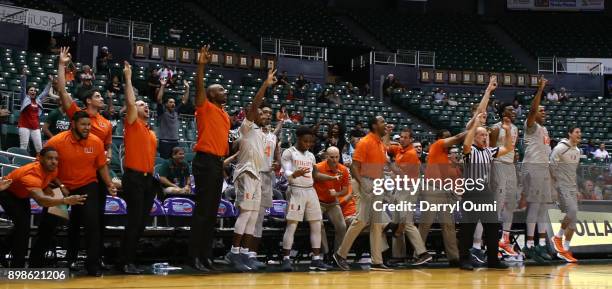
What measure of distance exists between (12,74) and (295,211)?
36.2 feet

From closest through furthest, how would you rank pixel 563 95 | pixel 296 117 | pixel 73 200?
pixel 73 200 → pixel 296 117 → pixel 563 95

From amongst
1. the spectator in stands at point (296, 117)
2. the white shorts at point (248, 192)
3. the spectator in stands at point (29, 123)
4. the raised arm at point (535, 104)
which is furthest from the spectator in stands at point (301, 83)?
the white shorts at point (248, 192)

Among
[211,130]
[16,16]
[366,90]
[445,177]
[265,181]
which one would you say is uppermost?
[16,16]

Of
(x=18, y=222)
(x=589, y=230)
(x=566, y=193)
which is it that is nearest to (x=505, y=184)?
(x=566, y=193)

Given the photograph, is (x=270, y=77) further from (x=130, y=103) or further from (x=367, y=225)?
(x=367, y=225)

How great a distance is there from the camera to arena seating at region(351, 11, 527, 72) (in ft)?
105

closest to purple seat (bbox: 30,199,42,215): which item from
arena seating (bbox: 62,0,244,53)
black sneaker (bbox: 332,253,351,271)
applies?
black sneaker (bbox: 332,253,351,271)

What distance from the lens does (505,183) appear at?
32.1ft

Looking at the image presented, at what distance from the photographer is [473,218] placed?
9305 mm

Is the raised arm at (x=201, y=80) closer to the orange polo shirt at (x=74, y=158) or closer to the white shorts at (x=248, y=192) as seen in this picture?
the white shorts at (x=248, y=192)

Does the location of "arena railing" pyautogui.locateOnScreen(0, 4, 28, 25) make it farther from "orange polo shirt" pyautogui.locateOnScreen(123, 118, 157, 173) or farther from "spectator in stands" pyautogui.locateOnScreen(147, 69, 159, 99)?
"orange polo shirt" pyautogui.locateOnScreen(123, 118, 157, 173)

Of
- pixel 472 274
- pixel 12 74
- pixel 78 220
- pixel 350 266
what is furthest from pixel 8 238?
pixel 12 74

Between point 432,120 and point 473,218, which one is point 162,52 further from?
point 473,218

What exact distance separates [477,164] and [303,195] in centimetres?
220
